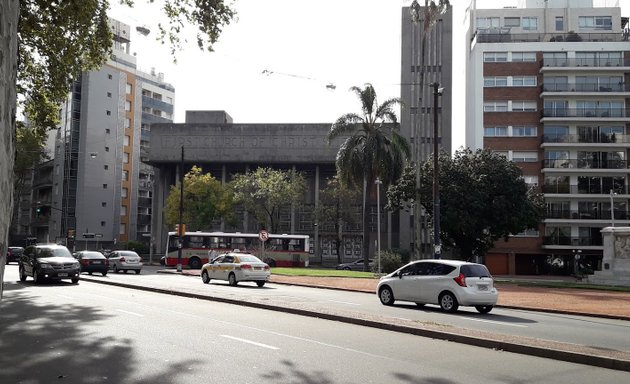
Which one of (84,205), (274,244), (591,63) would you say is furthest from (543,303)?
(84,205)

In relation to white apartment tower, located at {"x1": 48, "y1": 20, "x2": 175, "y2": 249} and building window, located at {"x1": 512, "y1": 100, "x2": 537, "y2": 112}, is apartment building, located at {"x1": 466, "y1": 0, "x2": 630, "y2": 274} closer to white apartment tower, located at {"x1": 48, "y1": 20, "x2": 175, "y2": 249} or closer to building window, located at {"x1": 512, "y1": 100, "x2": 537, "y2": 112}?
building window, located at {"x1": 512, "y1": 100, "x2": 537, "y2": 112}

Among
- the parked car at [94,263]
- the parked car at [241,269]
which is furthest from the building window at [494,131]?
the parked car at [94,263]

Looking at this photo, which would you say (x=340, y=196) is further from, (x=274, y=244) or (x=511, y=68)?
(x=511, y=68)

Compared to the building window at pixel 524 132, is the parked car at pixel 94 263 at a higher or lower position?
lower

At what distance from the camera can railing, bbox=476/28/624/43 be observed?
209 ft

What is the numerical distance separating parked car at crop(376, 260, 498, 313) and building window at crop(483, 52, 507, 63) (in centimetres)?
5000

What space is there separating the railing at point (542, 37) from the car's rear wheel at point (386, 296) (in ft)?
169

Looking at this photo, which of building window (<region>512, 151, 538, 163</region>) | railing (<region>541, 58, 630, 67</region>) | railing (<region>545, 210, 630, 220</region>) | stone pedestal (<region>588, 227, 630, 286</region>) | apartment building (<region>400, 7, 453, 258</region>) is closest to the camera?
stone pedestal (<region>588, 227, 630, 286</region>)

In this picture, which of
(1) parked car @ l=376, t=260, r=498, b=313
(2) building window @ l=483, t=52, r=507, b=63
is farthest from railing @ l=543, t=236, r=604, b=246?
(1) parked car @ l=376, t=260, r=498, b=313

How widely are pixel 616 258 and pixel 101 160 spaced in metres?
67.2

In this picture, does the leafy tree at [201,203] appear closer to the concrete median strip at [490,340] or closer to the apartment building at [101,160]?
the apartment building at [101,160]

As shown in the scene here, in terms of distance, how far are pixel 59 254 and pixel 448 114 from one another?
57608 mm

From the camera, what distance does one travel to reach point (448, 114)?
247 feet

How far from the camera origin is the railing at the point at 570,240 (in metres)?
59.1
